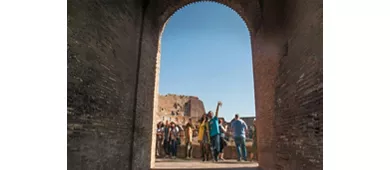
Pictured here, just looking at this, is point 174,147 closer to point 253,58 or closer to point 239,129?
point 239,129

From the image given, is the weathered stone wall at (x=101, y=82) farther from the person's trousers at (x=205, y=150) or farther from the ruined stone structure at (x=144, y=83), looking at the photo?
the person's trousers at (x=205, y=150)

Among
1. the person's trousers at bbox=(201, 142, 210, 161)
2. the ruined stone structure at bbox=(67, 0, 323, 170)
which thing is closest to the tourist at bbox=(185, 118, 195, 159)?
the person's trousers at bbox=(201, 142, 210, 161)

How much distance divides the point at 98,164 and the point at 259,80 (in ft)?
17.7

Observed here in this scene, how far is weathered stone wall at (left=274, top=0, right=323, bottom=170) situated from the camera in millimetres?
3604

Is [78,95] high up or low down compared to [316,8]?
down

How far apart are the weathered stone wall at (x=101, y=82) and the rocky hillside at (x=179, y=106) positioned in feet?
87.3

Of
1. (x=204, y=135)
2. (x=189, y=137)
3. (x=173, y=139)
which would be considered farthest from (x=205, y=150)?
(x=173, y=139)

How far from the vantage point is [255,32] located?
873cm

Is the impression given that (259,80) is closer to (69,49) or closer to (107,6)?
(107,6)

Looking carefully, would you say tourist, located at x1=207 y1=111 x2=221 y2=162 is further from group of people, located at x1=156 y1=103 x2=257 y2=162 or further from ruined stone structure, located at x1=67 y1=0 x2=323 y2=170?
ruined stone structure, located at x1=67 y1=0 x2=323 y2=170

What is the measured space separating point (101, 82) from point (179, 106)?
30798mm

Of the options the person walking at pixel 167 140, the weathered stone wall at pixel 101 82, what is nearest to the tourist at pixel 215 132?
the person walking at pixel 167 140

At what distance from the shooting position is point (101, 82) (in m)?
4.65

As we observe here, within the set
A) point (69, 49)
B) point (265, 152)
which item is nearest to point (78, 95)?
point (69, 49)
